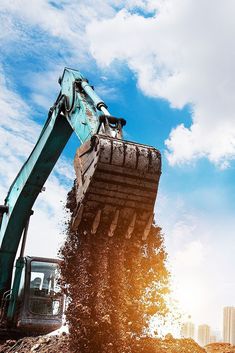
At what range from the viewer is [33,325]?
807cm

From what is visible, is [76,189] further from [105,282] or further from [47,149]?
[47,149]

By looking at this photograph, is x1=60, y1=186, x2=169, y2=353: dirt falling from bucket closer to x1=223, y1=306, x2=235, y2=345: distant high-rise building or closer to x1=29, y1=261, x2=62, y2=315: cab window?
x1=29, y1=261, x2=62, y2=315: cab window

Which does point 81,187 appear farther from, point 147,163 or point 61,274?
point 61,274

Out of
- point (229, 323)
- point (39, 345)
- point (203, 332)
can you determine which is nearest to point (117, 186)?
point (39, 345)

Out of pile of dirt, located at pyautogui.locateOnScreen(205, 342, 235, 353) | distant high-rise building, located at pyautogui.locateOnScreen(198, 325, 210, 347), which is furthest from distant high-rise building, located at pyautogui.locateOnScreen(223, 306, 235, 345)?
pile of dirt, located at pyautogui.locateOnScreen(205, 342, 235, 353)

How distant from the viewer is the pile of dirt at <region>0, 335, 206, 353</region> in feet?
19.2

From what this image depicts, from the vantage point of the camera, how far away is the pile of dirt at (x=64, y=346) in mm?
5855

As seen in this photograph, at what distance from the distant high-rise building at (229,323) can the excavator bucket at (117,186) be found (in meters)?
31.5

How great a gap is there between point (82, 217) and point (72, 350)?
7.09 ft

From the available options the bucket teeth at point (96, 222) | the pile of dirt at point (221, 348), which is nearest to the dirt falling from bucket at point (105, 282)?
the bucket teeth at point (96, 222)

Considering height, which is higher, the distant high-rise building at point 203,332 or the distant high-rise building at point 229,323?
the distant high-rise building at point 229,323

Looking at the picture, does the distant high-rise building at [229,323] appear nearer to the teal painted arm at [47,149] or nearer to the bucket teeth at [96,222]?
the teal painted arm at [47,149]

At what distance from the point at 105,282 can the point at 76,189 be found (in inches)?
49.5

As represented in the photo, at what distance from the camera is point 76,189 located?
450 cm
